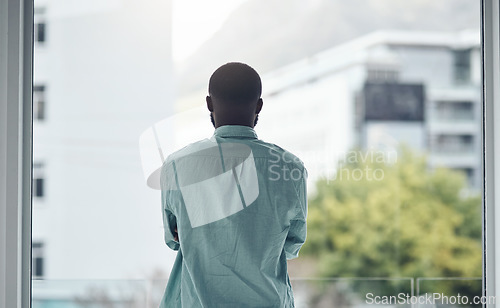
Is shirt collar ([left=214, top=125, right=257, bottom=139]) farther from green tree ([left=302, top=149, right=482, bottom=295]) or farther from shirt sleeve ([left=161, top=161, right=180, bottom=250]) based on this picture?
green tree ([left=302, top=149, right=482, bottom=295])

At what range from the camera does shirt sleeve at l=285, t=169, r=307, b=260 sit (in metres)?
1.41

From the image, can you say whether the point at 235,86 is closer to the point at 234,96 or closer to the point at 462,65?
the point at 234,96

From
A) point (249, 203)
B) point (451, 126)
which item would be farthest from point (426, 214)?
point (249, 203)

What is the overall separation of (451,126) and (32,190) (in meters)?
2.72

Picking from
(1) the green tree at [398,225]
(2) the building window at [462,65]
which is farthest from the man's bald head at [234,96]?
(2) the building window at [462,65]

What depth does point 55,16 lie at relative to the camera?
197 cm

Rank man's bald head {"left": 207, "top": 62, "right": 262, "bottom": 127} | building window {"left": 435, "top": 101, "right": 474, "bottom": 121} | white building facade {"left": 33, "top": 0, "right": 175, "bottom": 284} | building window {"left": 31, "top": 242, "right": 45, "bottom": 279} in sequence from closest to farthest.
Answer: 1. man's bald head {"left": 207, "top": 62, "right": 262, "bottom": 127}
2. building window {"left": 31, "top": 242, "right": 45, "bottom": 279}
3. white building facade {"left": 33, "top": 0, "right": 175, "bottom": 284}
4. building window {"left": 435, "top": 101, "right": 474, "bottom": 121}

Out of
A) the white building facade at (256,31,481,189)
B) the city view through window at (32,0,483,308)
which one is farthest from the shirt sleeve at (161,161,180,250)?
the white building facade at (256,31,481,189)

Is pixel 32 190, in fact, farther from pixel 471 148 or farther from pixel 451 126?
pixel 451 126

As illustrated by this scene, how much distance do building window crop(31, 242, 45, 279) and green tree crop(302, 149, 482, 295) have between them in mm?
1368

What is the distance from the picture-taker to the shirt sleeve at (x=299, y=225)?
1.41m

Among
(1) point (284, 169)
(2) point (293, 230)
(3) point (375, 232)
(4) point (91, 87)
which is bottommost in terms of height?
(3) point (375, 232)

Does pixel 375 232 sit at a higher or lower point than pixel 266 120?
lower

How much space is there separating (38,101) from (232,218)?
→ 878 millimetres
